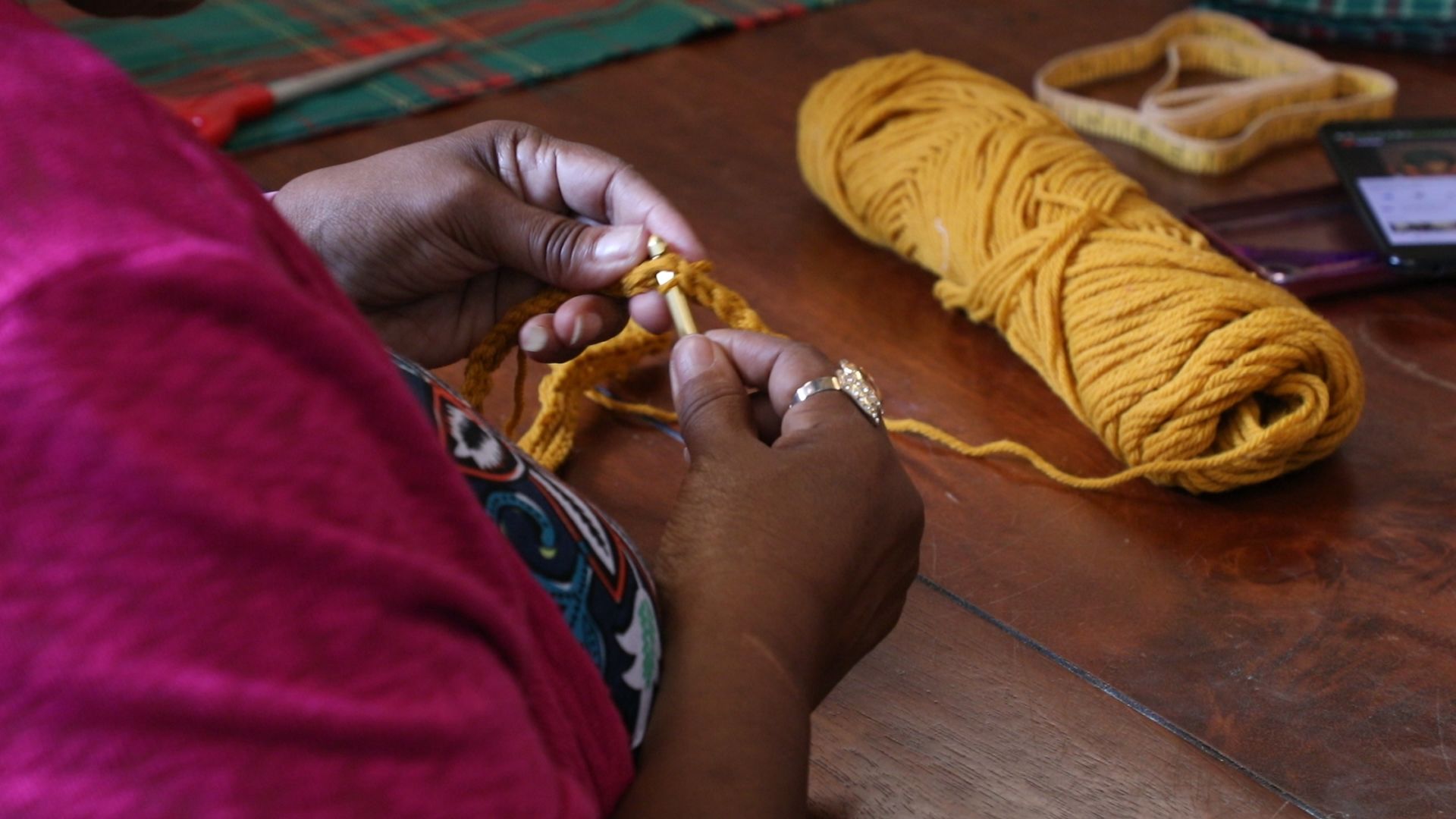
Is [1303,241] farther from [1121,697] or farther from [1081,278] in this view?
[1121,697]

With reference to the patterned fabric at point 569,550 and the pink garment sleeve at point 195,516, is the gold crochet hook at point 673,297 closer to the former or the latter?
the patterned fabric at point 569,550

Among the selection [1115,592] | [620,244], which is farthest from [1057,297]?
[620,244]

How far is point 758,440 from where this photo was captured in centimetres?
58

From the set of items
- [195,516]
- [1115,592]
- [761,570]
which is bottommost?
[1115,592]

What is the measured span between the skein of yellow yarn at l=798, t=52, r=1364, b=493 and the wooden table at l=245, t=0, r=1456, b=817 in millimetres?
28

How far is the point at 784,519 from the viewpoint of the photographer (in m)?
0.54

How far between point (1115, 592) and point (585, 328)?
1.07 feet

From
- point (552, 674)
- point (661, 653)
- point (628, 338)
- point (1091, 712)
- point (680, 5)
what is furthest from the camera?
point (680, 5)

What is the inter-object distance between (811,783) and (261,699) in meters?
0.35

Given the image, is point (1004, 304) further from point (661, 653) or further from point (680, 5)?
point (680, 5)

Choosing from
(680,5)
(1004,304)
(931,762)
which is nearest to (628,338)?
(1004,304)

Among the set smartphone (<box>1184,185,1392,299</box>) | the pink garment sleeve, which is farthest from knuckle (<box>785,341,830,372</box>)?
smartphone (<box>1184,185,1392,299</box>)

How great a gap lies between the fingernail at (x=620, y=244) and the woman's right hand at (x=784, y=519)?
61mm

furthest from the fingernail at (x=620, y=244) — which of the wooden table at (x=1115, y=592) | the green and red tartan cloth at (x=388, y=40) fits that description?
the green and red tartan cloth at (x=388, y=40)
